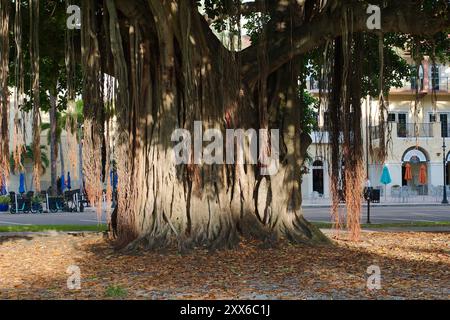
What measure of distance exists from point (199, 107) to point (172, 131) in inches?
21.9

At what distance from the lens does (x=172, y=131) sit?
945 centimetres

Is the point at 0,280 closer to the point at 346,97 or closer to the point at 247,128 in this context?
the point at 247,128

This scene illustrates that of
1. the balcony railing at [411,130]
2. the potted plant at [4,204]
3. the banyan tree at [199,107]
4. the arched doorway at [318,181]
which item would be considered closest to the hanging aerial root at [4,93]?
the banyan tree at [199,107]

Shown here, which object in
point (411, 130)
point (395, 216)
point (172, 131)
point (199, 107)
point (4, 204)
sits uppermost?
point (411, 130)

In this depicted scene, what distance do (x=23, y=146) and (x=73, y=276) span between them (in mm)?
1999

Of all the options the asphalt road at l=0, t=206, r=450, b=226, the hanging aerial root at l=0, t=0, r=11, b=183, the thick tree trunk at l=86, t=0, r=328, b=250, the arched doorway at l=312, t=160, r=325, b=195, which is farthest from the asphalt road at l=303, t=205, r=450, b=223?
the arched doorway at l=312, t=160, r=325, b=195

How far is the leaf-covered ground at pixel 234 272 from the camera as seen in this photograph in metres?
6.34

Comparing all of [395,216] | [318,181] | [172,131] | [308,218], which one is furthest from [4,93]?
[318,181]

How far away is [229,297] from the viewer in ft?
20.0

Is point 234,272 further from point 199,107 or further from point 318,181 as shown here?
point 318,181

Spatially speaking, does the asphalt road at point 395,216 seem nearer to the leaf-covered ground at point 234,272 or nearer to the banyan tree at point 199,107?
the leaf-covered ground at point 234,272

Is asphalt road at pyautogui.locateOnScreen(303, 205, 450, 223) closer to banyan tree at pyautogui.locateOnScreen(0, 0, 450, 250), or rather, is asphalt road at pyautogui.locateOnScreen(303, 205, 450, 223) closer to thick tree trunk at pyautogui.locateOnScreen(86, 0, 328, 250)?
banyan tree at pyautogui.locateOnScreen(0, 0, 450, 250)

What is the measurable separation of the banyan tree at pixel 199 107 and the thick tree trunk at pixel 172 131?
0.05ft
